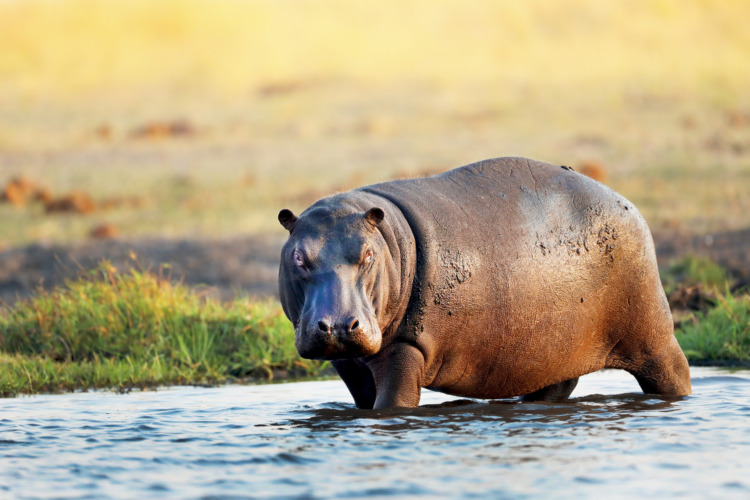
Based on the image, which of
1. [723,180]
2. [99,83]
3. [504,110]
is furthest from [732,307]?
[99,83]

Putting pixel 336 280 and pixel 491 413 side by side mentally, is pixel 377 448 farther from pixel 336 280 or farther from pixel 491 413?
pixel 491 413

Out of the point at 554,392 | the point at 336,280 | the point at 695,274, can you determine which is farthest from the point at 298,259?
the point at 695,274

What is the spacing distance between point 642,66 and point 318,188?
96.6 feet

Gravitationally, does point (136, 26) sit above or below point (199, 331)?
above

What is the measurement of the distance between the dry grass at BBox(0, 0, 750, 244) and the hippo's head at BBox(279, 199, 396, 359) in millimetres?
2928

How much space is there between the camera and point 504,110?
4081 centimetres

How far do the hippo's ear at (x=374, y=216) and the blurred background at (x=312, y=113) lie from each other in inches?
276

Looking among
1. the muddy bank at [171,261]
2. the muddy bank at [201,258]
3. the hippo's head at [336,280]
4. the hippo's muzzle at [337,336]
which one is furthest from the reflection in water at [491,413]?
the muddy bank at [171,261]

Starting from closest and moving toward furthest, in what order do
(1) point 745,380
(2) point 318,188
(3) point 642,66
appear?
(1) point 745,380
(2) point 318,188
(3) point 642,66

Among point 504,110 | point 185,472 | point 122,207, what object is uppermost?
point 504,110

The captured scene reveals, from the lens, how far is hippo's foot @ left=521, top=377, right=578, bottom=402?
283 inches

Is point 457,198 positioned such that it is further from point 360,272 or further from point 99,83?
point 99,83

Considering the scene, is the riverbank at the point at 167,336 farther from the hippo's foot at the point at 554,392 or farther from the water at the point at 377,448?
the hippo's foot at the point at 554,392

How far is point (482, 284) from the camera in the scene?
630 cm
